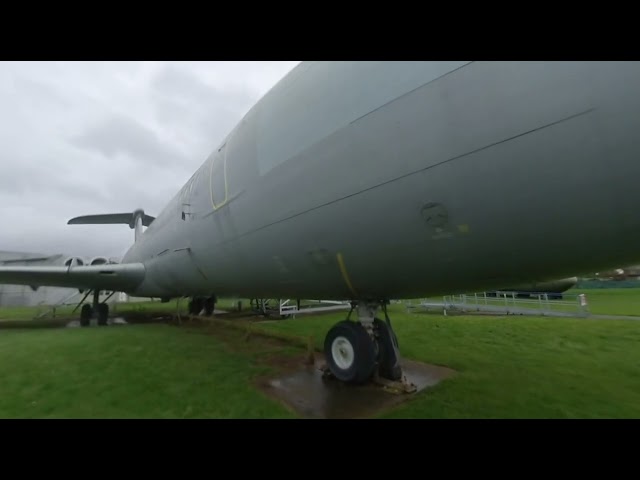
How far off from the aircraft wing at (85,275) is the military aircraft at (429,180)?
23.9ft

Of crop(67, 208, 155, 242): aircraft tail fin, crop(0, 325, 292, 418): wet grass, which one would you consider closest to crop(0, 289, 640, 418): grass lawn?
crop(0, 325, 292, 418): wet grass

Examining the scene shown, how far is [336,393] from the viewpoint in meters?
3.93

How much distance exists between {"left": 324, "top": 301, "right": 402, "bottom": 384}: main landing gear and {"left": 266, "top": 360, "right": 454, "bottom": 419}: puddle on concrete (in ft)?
0.84

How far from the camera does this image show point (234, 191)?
362cm

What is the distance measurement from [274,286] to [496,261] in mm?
2448

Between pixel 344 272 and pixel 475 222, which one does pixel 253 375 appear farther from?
pixel 475 222

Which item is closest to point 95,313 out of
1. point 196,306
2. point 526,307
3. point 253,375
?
point 196,306

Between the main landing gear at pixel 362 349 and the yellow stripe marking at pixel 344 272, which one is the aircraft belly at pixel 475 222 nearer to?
the yellow stripe marking at pixel 344 272

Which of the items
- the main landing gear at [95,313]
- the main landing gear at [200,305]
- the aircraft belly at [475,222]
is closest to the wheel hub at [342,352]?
the aircraft belly at [475,222]

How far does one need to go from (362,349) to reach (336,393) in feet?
2.55

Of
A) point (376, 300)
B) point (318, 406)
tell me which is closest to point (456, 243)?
point (376, 300)

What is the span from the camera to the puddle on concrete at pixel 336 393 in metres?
3.44

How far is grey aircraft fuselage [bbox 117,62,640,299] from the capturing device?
4.71 ft
